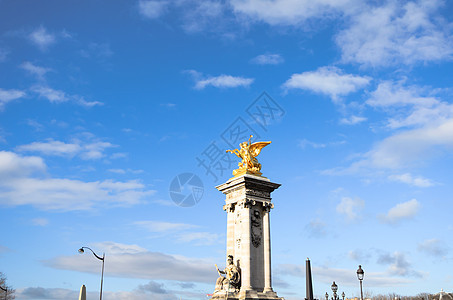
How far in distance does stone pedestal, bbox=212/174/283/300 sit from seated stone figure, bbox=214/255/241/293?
352 mm

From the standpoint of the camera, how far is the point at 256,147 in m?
35.9

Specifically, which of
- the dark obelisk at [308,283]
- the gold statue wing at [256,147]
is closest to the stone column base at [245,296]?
the dark obelisk at [308,283]

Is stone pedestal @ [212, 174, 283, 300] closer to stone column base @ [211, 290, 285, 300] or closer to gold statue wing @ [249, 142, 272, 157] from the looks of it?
stone column base @ [211, 290, 285, 300]

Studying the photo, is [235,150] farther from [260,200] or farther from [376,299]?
[376,299]

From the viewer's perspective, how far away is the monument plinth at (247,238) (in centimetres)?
3133

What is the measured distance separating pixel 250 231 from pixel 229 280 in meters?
3.67

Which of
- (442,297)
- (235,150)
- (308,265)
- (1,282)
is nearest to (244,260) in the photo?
(308,265)

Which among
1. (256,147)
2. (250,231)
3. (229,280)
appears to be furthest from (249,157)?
(229,280)

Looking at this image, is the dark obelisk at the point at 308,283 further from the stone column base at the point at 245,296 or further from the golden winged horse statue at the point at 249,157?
the golden winged horse statue at the point at 249,157

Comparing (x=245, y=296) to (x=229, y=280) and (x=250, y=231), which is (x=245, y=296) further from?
(x=250, y=231)

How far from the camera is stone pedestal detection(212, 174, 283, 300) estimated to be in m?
31.6

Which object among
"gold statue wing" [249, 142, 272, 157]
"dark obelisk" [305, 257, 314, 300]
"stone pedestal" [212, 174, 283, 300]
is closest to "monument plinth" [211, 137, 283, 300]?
"stone pedestal" [212, 174, 283, 300]

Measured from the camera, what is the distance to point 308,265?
30062mm

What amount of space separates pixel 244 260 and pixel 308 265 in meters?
A: 4.52
